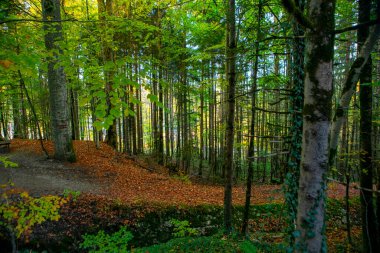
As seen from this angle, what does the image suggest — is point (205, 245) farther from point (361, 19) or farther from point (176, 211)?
point (361, 19)

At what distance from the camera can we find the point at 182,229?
684 centimetres

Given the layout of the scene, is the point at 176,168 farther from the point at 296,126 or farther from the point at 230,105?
the point at 296,126

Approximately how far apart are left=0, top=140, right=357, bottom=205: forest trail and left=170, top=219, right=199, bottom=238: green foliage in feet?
3.33

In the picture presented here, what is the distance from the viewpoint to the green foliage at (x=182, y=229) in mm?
6566

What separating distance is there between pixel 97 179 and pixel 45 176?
6.52ft

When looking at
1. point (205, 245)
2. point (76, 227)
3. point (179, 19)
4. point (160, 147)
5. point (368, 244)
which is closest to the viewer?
point (368, 244)

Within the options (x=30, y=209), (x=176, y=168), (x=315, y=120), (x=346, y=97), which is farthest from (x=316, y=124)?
(x=176, y=168)

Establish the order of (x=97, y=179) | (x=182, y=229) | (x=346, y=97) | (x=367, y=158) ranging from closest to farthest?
(x=346, y=97), (x=367, y=158), (x=182, y=229), (x=97, y=179)

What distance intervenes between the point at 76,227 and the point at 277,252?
525 cm

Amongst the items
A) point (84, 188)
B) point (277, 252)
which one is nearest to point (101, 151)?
point (84, 188)

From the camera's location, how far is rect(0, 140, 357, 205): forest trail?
7836 mm

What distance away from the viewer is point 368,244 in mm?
4539

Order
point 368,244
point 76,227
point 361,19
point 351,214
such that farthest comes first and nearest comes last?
point 351,214, point 76,227, point 368,244, point 361,19

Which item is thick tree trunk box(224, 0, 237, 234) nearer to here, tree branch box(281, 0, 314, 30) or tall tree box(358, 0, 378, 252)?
tall tree box(358, 0, 378, 252)
